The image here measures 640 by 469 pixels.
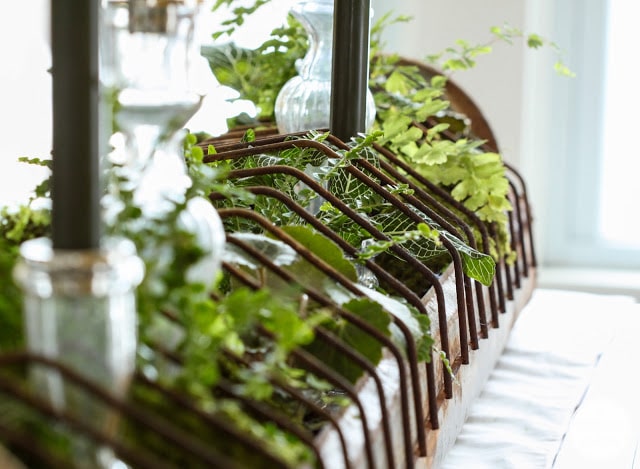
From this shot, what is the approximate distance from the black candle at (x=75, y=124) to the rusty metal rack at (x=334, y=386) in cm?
7

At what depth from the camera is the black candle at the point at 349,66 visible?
0.94 metres

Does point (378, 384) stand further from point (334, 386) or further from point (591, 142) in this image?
point (591, 142)

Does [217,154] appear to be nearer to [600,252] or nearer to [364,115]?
[364,115]

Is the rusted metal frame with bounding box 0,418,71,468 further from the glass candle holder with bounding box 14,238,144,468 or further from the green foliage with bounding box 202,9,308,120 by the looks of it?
the green foliage with bounding box 202,9,308,120

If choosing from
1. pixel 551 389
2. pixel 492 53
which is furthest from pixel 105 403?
pixel 492 53

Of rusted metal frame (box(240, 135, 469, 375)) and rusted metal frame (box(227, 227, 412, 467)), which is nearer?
rusted metal frame (box(227, 227, 412, 467))

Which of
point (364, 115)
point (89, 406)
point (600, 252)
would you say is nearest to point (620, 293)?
point (600, 252)

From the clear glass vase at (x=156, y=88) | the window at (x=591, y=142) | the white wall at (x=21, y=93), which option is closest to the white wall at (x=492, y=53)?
the window at (x=591, y=142)

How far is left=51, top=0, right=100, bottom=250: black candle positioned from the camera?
44cm

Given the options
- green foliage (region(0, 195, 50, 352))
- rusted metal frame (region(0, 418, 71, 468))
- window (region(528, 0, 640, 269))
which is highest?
green foliage (region(0, 195, 50, 352))

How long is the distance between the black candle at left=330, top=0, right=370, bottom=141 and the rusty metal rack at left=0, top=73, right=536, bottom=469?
0.10 feet

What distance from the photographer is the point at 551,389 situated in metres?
1.03

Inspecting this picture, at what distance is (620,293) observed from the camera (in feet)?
8.07

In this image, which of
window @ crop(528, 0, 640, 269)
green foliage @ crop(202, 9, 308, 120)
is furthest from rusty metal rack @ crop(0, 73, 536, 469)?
window @ crop(528, 0, 640, 269)
